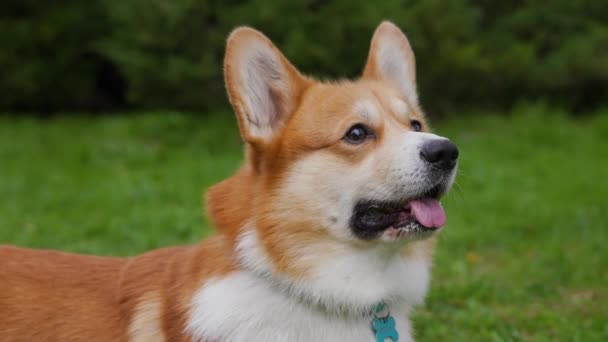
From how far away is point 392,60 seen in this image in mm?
3996

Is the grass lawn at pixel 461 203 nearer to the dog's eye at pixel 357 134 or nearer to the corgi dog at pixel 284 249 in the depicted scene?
the corgi dog at pixel 284 249

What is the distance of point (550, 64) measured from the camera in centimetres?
1266

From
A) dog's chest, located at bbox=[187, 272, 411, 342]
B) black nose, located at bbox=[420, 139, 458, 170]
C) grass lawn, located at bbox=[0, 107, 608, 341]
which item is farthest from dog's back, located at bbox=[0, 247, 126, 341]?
grass lawn, located at bbox=[0, 107, 608, 341]

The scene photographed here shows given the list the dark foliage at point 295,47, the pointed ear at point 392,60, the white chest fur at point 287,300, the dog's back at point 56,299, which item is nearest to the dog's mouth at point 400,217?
the white chest fur at point 287,300

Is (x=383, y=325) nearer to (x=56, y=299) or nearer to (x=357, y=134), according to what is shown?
(x=357, y=134)

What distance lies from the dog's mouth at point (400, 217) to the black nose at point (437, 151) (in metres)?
0.13

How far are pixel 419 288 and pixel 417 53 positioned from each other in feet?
26.4

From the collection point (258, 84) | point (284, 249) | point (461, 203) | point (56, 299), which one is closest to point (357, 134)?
point (258, 84)

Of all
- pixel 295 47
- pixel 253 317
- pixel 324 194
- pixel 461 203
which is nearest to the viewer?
pixel 253 317

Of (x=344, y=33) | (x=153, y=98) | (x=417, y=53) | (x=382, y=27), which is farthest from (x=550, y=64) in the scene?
(x=382, y=27)

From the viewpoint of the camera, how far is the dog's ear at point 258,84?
3223 mm

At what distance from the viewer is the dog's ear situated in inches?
127

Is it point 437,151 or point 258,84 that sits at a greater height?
point 258,84

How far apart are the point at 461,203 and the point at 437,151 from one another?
4837 millimetres
